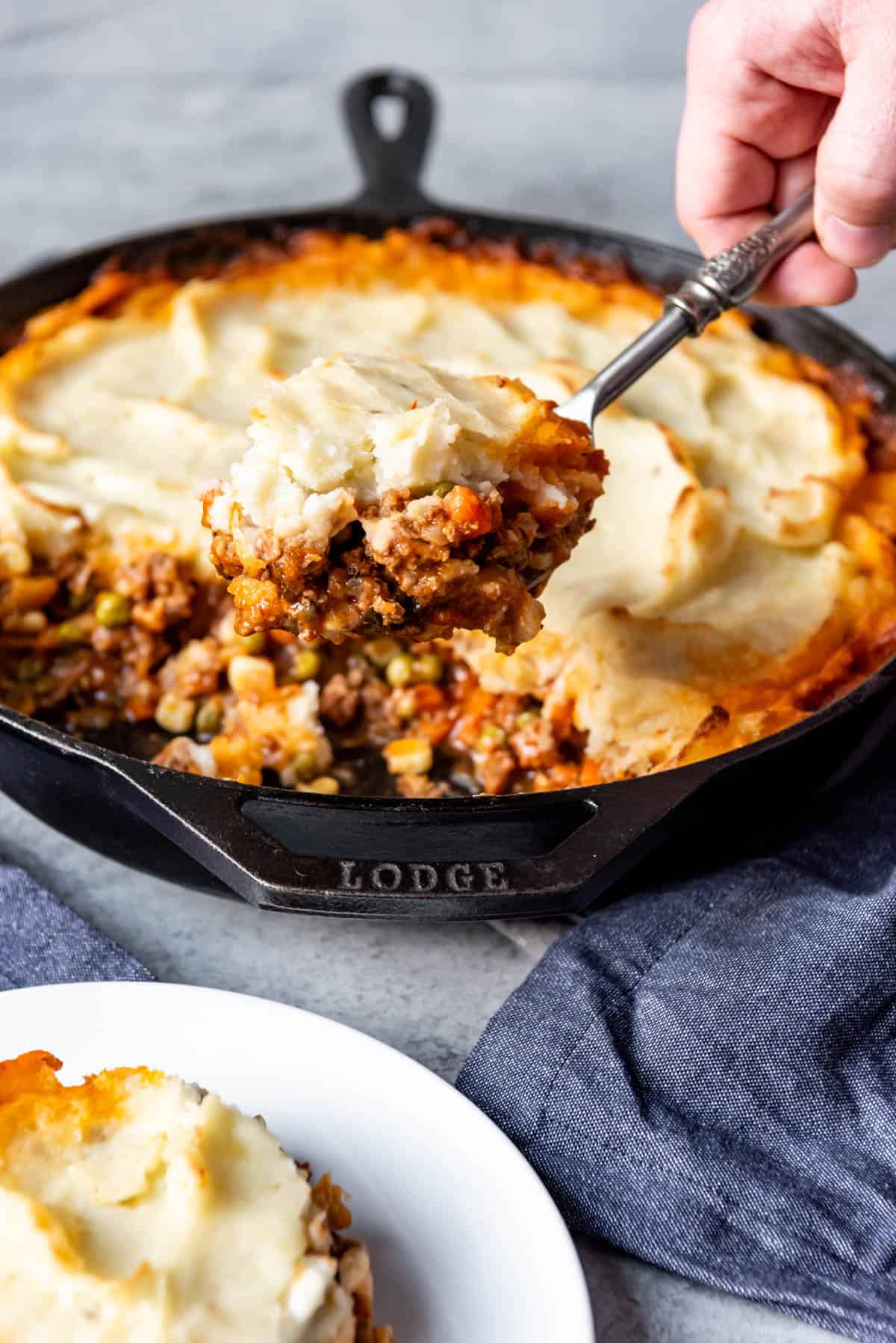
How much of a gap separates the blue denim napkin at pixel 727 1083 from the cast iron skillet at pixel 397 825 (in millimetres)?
180

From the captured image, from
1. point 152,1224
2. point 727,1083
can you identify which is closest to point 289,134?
point 727,1083

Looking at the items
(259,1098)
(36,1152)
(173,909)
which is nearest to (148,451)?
(173,909)

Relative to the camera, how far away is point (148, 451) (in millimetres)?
3643

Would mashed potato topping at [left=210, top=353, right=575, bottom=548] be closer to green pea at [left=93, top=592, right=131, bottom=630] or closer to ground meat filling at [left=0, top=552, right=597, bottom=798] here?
ground meat filling at [left=0, top=552, right=597, bottom=798]

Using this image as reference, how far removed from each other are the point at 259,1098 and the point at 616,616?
1.35 meters

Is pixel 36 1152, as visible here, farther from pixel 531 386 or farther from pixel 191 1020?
pixel 531 386

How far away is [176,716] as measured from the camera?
3443 millimetres

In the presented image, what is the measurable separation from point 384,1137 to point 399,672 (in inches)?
54.8

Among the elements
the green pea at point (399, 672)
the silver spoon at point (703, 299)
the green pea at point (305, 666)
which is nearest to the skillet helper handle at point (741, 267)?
the silver spoon at point (703, 299)

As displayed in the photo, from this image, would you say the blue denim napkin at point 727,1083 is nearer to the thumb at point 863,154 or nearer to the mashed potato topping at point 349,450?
the mashed potato topping at point 349,450

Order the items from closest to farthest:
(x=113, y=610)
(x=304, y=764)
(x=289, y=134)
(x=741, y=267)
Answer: (x=741, y=267)
(x=304, y=764)
(x=113, y=610)
(x=289, y=134)

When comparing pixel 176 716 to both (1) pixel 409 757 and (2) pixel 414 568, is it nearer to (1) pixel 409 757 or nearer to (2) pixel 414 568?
(1) pixel 409 757

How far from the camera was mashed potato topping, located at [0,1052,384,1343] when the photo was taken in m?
1.82

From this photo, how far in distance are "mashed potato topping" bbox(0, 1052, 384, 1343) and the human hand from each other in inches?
83.1
